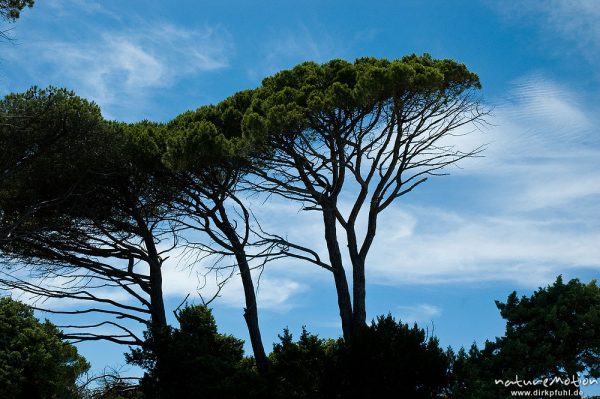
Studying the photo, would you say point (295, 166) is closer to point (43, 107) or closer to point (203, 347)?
point (203, 347)

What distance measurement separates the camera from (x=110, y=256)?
20109 millimetres

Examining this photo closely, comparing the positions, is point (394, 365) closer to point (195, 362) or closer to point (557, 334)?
point (557, 334)

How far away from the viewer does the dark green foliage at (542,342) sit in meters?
12.2

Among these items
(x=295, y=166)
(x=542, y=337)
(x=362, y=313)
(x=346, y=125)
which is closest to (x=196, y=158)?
(x=295, y=166)

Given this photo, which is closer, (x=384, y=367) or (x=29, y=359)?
A: (x=384, y=367)

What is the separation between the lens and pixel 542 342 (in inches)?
488

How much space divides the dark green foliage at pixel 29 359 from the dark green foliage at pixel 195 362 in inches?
65.8

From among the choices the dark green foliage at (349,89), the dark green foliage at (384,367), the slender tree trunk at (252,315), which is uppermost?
the dark green foliage at (349,89)

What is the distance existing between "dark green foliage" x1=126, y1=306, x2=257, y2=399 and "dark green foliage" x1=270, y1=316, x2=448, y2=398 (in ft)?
4.32

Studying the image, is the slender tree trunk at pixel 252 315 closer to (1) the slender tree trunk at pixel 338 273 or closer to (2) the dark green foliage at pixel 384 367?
(2) the dark green foliage at pixel 384 367

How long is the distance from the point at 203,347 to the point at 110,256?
4951 mm

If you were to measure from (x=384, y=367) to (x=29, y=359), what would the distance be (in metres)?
8.27

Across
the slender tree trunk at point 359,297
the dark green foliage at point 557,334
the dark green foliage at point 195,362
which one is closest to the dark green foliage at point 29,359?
the dark green foliage at point 195,362

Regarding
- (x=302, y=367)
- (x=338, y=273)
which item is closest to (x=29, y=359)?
(x=302, y=367)
